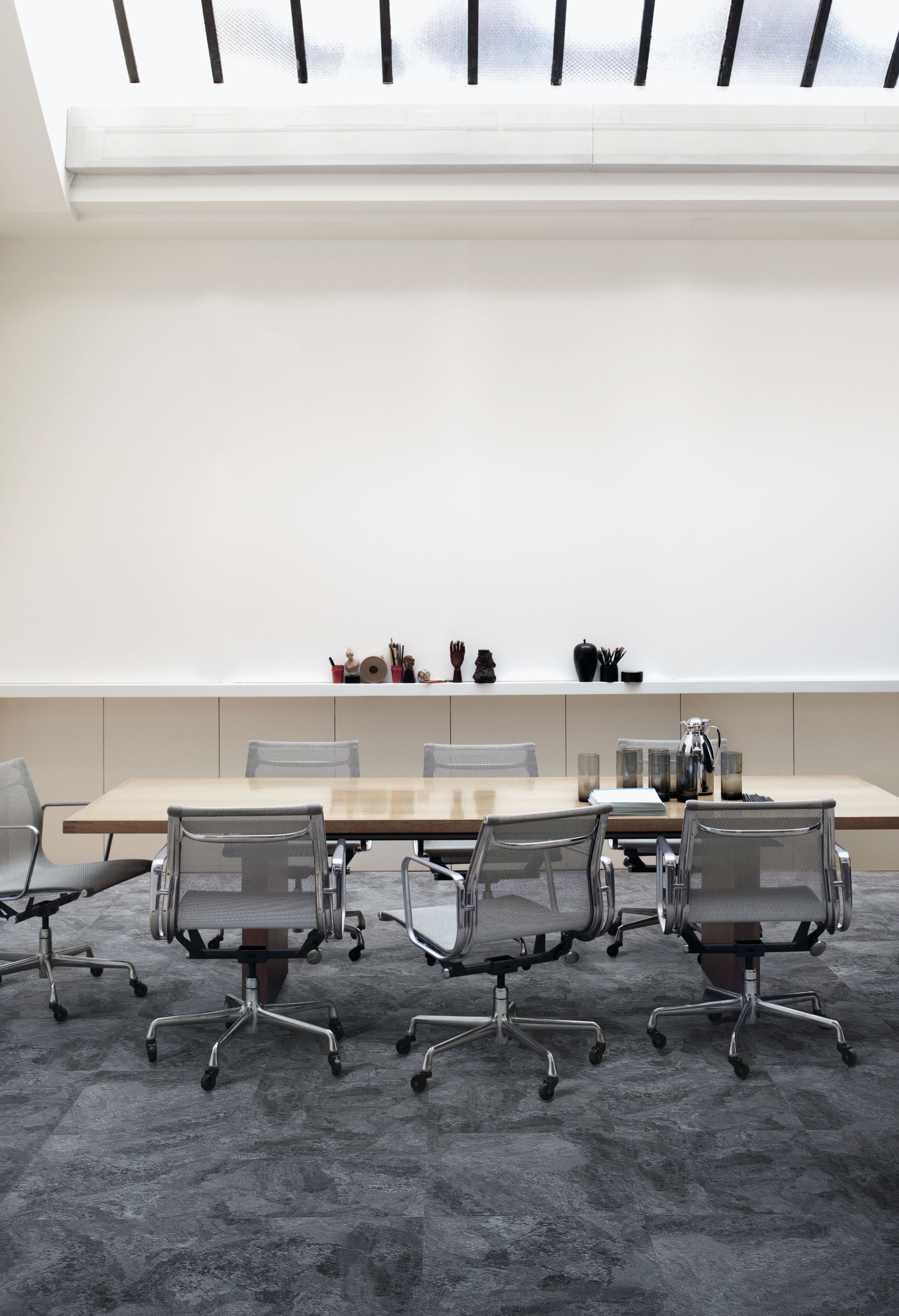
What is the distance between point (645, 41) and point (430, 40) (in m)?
1.32

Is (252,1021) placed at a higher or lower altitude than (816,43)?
lower

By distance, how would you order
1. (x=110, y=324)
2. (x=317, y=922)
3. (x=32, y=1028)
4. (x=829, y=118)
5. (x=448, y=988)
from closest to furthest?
(x=317, y=922) → (x=32, y=1028) → (x=448, y=988) → (x=829, y=118) → (x=110, y=324)

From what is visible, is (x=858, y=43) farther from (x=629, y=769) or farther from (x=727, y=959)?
(x=727, y=959)

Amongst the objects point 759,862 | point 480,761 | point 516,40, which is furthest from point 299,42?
point 759,862

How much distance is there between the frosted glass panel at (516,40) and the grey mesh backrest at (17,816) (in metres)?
4.98

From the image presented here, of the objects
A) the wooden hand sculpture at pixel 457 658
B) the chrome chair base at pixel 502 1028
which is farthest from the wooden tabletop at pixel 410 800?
the wooden hand sculpture at pixel 457 658

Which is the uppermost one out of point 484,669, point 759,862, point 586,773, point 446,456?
point 446,456

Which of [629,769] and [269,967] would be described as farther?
[629,769]

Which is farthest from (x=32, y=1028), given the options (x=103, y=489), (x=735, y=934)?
(x=103, y=489)

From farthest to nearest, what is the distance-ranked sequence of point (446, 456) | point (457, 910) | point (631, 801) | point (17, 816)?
point (446, 456), point (17, 816), point (631, 801), point (457, 910)

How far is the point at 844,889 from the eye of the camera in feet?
10.9

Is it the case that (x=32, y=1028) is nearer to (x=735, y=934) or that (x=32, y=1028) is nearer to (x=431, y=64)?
(x=735, y=934)

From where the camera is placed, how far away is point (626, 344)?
639 centimetres

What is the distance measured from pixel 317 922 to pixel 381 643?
3.29m
